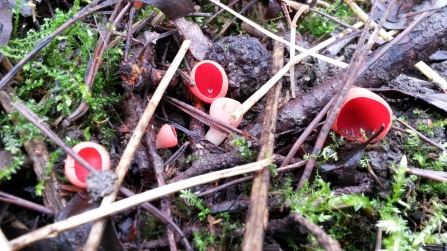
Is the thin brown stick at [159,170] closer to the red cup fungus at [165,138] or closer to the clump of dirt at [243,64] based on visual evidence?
the red cup fungus at [165,138]

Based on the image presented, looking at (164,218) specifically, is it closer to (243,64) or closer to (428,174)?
(243,64)

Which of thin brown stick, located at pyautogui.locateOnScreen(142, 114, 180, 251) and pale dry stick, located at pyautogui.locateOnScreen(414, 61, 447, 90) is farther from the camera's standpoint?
pale dry stick, located at pyautogui.locateOnScreen(414, 61, 447, 90)

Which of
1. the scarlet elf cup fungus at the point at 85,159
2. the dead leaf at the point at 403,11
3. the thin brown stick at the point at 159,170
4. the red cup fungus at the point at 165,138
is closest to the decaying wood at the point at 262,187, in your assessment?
the thin brown stick at the point at 159,170

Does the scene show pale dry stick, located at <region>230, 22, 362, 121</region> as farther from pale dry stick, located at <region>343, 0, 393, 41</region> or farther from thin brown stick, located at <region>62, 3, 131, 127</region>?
thin brown stick, located at <region>62, 3, 131, 127</region>

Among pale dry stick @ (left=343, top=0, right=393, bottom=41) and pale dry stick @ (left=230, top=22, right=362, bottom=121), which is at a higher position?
pale dry stick @ (left=343, top=0, right=393, bottom=41)

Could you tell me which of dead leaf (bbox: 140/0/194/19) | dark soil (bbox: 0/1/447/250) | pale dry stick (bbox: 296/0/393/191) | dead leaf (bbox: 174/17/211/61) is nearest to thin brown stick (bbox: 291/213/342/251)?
dark soil (bbox: 0/1/447/250)
